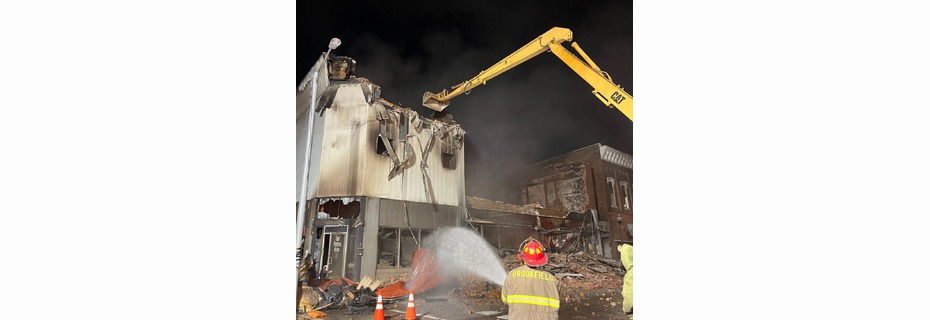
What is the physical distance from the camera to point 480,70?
5.19m

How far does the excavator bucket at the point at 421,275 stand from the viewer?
4992 mm

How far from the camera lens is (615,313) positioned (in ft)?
15.8

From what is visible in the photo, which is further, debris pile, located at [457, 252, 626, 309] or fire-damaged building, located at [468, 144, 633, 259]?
fire-damaged building, located at [468, 144, 633, 259]

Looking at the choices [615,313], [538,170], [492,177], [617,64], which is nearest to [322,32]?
[492,177]

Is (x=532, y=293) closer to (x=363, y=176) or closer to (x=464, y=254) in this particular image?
(x=464, y=254)

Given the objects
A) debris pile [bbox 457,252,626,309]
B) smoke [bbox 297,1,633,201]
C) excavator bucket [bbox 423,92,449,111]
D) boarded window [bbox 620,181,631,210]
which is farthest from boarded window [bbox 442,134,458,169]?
boarded window [bbox 620,181,631,210]

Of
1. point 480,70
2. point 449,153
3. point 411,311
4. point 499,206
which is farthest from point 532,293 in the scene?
point 480,70

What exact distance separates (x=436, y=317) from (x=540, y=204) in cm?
149

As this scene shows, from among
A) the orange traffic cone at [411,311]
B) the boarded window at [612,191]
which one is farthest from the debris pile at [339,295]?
the boarded window at [612,191]

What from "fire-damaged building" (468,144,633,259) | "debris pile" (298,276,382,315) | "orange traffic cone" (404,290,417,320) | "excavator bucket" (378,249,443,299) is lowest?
"orange traffic cone" (404,290,417,320)

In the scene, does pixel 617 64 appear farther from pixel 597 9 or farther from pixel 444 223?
pixel 444 223

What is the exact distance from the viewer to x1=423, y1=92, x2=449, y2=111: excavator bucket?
5172 millimetres

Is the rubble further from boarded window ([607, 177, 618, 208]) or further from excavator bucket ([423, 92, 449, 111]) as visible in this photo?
excavator bucket ([423, 92, 449, 111])

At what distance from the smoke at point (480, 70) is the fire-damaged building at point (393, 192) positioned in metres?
0.13
